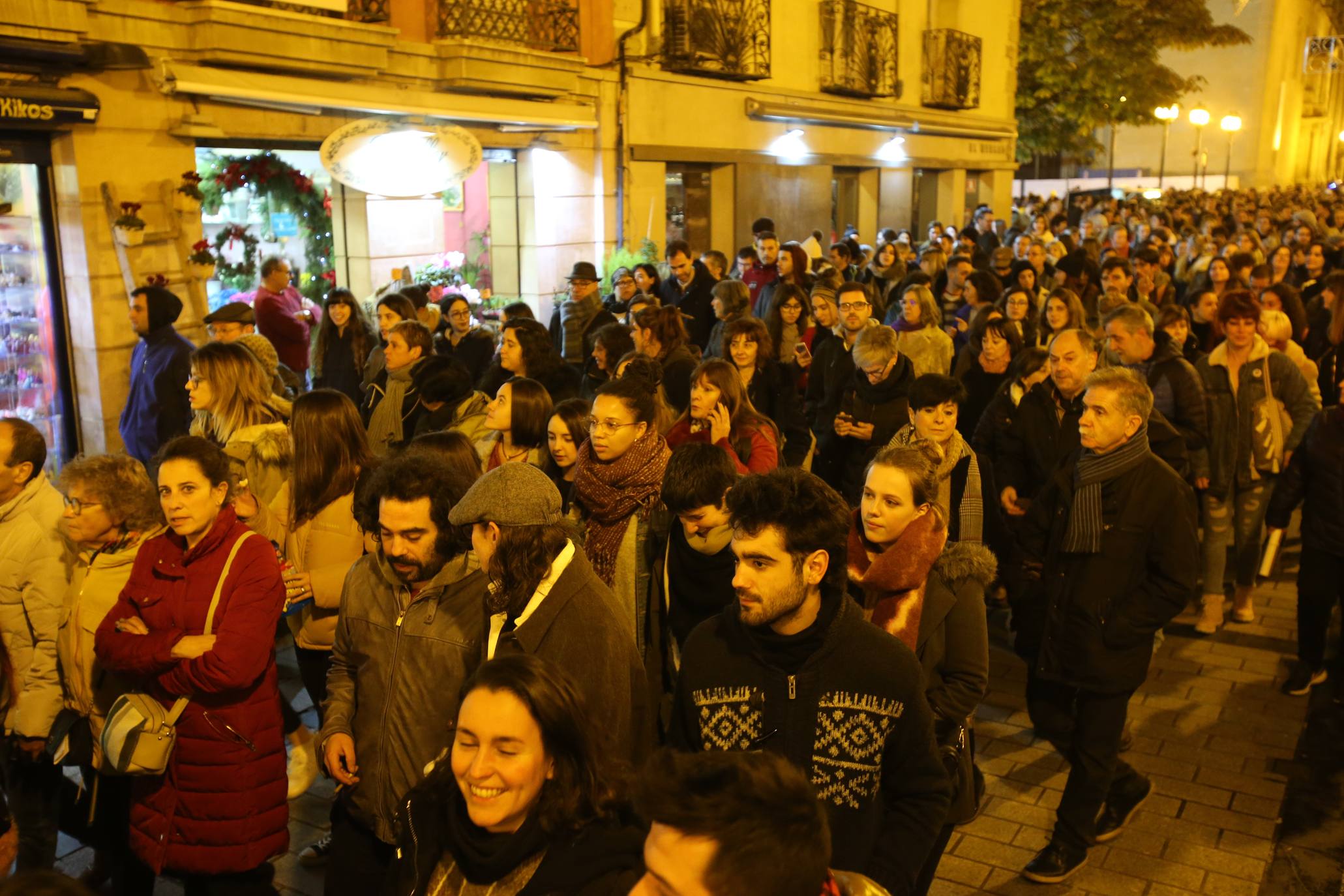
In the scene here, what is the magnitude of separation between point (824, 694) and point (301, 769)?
3097mm

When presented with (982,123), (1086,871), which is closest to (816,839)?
(1086,871)

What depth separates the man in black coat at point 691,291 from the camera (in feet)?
36.4

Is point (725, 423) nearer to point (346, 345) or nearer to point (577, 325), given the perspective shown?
point (346, 345)

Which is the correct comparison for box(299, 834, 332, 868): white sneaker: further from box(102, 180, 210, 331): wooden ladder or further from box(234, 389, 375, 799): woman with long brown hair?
box(102, 180, 210, 331): wooden ladder

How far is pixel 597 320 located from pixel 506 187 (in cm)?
528

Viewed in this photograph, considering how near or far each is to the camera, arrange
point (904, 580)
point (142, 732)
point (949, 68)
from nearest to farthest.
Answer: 1. point (904, 580)
2. point (142, 732)
3. point (949, 68)

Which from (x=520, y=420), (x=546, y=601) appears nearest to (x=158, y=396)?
(x=520, y=420)

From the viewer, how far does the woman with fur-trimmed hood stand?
3559 millimetres

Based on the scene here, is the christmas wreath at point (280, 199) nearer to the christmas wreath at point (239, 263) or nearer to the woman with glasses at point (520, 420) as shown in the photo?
the christmas wreath at point (239, 263)

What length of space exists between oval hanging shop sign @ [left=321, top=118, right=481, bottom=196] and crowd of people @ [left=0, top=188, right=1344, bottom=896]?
2.64 meters

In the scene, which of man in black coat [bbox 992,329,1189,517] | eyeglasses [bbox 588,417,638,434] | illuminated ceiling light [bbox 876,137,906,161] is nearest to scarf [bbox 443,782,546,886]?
eyeglasses [bbox 588,417,638,434]

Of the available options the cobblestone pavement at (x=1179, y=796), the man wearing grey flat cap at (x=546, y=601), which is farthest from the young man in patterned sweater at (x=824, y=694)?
the cobblestone pavement at (x=1179, y=796)

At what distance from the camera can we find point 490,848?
2.50 metres

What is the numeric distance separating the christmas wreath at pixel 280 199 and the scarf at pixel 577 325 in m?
2.79
